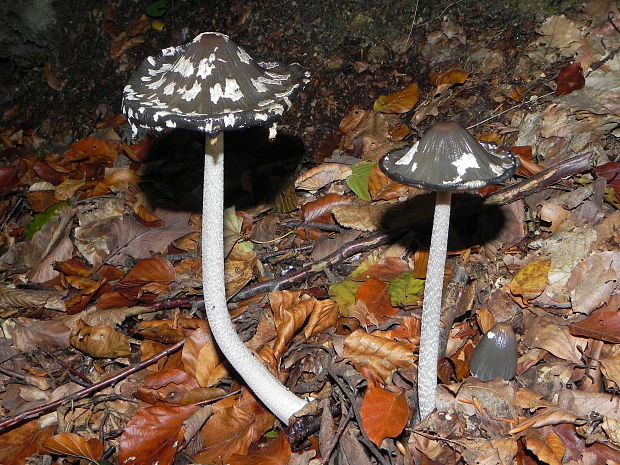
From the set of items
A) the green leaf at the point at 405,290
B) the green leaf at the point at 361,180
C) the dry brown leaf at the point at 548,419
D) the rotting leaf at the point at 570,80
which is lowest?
the dry brown leaf at the point at 548,419

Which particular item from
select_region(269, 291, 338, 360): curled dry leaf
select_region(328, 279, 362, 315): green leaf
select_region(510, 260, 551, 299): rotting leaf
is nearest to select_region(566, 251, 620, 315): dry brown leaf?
select_region(510, 260, 551, 299): rotting leaf

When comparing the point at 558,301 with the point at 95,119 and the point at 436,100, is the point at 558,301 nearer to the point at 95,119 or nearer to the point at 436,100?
the point at 436,100

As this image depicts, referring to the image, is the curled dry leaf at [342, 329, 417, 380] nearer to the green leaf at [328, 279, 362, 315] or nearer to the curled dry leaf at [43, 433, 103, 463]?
the green leaf at [328, 279, 362, 315]

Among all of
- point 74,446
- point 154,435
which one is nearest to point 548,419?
point 154,435

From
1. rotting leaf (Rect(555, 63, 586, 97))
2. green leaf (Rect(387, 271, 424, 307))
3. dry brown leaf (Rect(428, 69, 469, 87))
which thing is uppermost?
rotting leaf (Rect(555, 63, 586, 97))

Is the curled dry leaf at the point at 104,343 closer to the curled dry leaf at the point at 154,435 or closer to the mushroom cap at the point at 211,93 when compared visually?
the curled dry leaf at the point at 154,435

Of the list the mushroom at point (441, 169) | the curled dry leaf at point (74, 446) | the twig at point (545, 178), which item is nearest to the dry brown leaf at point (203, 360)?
the curled dry leaf at point (74, 446)

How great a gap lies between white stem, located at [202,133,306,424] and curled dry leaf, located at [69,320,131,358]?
0.98 m

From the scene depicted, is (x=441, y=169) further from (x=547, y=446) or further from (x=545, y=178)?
(x=545, y=178)

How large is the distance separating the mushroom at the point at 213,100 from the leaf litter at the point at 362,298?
626 mm

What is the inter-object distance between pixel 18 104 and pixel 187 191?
149 inches

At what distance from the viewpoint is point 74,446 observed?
3158mm

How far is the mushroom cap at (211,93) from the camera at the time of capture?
2.32 metres

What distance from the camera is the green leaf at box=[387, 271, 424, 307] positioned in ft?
11.1
